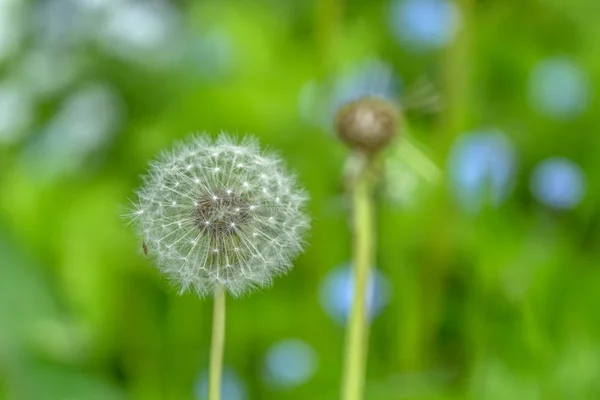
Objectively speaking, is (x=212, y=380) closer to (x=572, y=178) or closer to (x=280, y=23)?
(x=572, y=178)

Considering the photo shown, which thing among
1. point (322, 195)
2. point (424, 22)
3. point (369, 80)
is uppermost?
point (424, 22)

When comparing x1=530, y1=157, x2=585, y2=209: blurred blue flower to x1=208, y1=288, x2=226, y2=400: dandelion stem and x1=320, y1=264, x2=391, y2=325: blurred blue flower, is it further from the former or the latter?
x1=208, y1=288, x2=226, y2=400: dandelion stem

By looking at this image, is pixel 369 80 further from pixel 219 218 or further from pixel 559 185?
pixel 219 218

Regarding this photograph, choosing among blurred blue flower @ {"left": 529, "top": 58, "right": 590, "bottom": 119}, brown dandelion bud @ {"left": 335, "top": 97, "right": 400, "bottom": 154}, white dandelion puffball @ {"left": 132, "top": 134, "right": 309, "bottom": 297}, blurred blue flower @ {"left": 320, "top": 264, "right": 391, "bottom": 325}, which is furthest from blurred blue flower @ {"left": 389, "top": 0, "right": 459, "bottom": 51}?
white dandelion puffball @ {"left": 132, "top": 134, "right": 309, "bottom": 297}

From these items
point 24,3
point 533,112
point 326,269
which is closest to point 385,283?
point 326,269

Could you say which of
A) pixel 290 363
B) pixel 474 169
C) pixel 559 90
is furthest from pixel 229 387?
pixel 559 90

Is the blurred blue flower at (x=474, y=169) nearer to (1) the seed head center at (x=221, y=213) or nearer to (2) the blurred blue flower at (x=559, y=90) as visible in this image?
(2) the blurred blue flower at (x=559, y=90)
